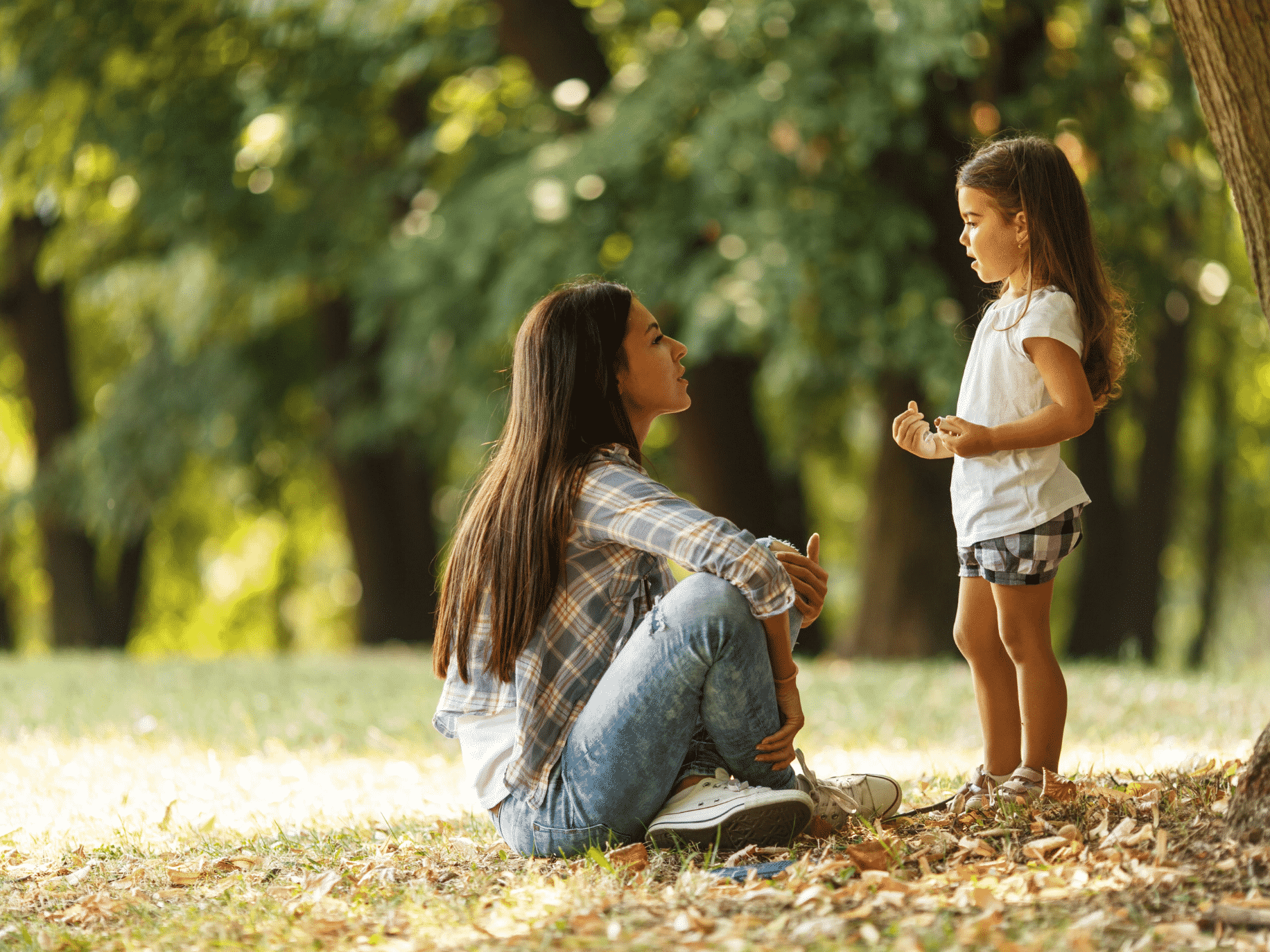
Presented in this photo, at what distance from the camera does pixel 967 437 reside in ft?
10.1

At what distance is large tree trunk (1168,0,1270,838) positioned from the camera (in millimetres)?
2750

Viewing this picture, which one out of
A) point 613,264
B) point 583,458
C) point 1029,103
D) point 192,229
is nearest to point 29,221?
point 192,229

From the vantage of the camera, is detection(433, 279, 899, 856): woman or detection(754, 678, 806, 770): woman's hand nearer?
detection(433, 279, 899, 856): woman

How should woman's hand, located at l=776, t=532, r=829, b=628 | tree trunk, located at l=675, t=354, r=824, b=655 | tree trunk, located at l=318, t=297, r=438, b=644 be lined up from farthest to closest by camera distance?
tree trunk, located at l=318, t=297, r=438, b=644
tree trunk, located at l=675, t=354, r=824, b=655
woman's hand, located at l=776, t=532, r=829, b=628

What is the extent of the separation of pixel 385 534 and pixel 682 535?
10954 millimetres

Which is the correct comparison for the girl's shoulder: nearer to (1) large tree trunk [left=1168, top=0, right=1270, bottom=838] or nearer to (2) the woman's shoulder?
(1) large tree trunk [left=1168, top=0, right=1270, bottom=838]

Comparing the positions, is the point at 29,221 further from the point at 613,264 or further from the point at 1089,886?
the point at 1089,886

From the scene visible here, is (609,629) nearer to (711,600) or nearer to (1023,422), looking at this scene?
(711,600)

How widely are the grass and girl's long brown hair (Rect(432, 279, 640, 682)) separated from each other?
0.60 metres

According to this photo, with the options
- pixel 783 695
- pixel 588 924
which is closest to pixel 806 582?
pixel 783 695

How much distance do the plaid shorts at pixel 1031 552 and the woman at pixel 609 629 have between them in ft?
1.54

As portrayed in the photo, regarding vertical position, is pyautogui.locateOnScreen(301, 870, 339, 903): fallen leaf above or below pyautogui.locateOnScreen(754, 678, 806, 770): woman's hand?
below

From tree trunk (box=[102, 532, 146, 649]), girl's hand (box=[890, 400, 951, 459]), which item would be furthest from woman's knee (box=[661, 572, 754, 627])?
tree trunk (box=[102, 532, 146, 649])

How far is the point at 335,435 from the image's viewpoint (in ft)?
39.1
